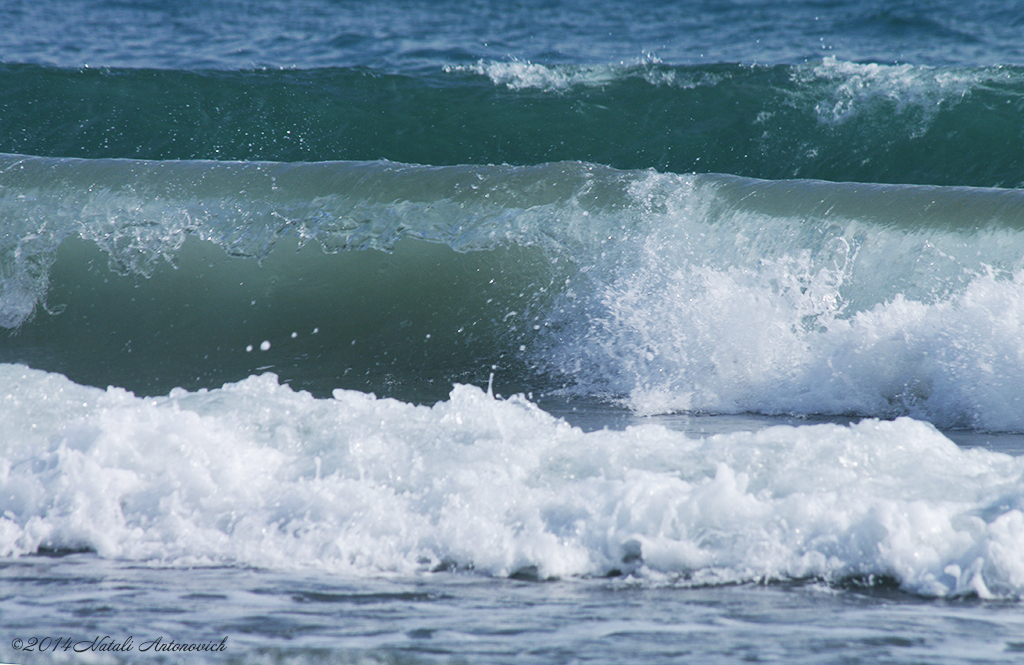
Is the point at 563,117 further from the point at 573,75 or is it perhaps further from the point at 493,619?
the point at 493,619

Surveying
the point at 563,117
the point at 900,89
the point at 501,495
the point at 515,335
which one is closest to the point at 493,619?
the point at 501,495

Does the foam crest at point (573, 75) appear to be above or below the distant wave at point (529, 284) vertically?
above

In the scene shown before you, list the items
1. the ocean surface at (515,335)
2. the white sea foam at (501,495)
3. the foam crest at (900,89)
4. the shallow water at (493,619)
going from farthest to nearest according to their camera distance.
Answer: the foam crest at (900,89), the white sea foam at (501,495), the ocean surface at (515,335), the shallow water at (493,619)

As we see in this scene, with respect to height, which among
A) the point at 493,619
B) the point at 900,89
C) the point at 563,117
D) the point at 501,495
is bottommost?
the point at 493,619

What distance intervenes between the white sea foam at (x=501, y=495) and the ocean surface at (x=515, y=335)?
0.01 meters

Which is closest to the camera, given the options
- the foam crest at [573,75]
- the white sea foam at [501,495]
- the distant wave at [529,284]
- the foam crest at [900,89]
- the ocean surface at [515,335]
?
the ocean surface at [515,335]

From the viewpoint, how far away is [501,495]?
9.52 feet

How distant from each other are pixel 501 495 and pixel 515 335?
2.57m

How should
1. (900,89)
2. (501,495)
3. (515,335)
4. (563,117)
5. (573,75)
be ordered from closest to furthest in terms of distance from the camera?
(501,495)
(515,335)
(900,89)
(563,117)
(573,75)

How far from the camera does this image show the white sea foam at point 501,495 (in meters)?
2.59

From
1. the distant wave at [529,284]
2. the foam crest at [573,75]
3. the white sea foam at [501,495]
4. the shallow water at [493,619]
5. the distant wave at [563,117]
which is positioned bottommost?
the shallow water at [493,619]

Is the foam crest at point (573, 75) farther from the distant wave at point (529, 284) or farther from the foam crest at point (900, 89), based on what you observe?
the distant wave at point (529, 284)

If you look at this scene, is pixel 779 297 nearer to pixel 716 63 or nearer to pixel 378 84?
pixel 716 63

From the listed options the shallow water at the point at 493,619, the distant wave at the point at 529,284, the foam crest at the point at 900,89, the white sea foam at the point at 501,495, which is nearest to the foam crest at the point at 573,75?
the foam crest at the point at 900,89
